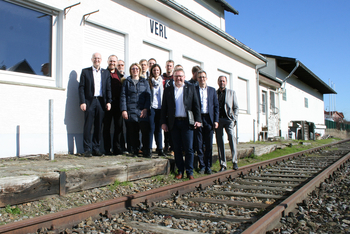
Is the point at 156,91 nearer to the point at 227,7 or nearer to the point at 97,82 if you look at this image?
the point at 97,82

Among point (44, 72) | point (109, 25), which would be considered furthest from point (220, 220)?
point (109, 25)

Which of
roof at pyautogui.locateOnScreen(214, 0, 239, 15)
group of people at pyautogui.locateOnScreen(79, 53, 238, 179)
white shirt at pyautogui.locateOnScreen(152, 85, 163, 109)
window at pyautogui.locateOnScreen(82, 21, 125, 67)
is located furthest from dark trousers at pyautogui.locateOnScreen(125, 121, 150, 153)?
roof at pyautogui.locateOnScreen(214, 0, 239, 15)

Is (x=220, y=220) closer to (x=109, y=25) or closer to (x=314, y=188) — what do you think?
(x=314, y=188)

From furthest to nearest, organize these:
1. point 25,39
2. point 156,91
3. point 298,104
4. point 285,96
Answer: point 298,104
point 285,96
point 156,91
point 25,39

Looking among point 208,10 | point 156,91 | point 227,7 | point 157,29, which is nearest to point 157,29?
point 157,29

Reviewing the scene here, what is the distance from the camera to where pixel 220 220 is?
3369mm

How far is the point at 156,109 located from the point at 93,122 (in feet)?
4.43

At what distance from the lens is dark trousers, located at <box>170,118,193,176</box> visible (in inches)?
221

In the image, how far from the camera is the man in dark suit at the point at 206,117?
610cm

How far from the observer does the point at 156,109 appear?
21.6ft

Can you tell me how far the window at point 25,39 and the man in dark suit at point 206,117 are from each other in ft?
10.6

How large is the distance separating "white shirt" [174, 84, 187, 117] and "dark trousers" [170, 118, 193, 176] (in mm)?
131

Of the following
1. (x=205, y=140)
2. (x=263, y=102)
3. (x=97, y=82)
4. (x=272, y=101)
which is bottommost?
(x=205, y=140)

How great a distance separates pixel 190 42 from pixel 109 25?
13.6 feet
